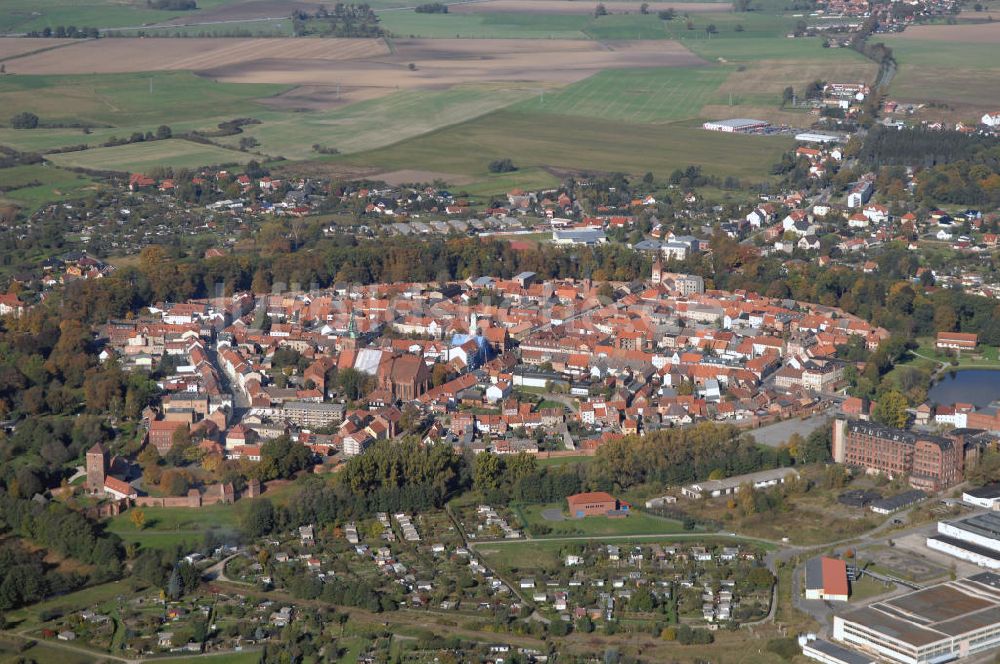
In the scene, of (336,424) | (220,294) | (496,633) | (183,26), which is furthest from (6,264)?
(183,26)

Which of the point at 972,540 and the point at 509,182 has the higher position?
the point at 509,182

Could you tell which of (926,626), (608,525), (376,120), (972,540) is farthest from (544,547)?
(376,120)

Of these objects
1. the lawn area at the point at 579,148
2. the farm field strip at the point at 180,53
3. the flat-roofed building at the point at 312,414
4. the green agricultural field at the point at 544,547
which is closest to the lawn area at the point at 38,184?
the lawn area at the point at 579,148

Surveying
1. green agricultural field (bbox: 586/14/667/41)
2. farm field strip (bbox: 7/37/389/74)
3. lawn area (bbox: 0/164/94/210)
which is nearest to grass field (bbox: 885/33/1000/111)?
green agricultural field (bbox: 586/14/667/41)

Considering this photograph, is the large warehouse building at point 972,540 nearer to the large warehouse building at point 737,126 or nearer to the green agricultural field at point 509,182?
the green agricultural field at point 509,182

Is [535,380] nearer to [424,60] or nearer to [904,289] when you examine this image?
[904,289]

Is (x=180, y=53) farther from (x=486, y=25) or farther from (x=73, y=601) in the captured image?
(x=73, y=601)

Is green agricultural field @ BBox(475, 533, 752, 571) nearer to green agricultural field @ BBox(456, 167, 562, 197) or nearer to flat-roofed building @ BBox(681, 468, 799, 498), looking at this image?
flat-roofed building @ BBox(681, 468, 799, 498)
